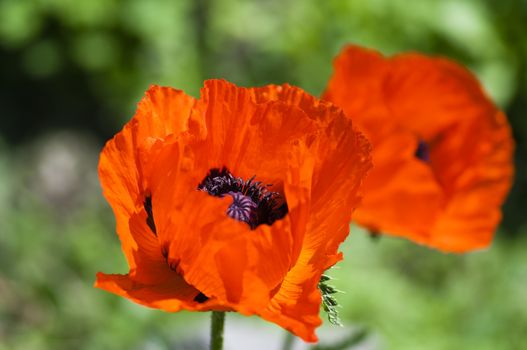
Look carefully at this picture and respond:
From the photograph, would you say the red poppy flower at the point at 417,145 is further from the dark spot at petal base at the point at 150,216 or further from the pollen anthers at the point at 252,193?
the dark spot at petal base at the point at 150,216

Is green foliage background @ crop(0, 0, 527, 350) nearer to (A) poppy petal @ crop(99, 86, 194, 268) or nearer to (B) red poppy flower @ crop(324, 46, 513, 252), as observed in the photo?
(B) red poppy flower @ crop(324, 46, 513, 252)

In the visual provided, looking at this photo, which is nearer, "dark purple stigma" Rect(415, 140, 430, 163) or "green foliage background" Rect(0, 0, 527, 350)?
"dark purple stigma" Rect(415, 140, 430, 163)

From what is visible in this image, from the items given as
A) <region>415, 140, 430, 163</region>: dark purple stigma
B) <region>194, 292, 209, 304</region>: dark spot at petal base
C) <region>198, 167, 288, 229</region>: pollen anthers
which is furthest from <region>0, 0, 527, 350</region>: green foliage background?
<region>194, 292, 209, 304</region>: dark spot at petal base

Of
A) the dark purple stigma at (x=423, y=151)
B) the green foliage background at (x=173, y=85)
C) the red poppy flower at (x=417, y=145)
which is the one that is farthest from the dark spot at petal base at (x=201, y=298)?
the green foliage background at (x=173, y=85)

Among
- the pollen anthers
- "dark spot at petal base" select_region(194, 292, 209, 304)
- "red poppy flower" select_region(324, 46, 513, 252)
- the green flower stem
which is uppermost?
"red poppy flower" select_region(324, 46, 513, 252)

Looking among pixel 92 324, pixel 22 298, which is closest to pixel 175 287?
pixel 92 324

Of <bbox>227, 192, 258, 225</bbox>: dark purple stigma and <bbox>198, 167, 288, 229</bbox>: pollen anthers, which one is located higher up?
<bbox>198, 167, 288, 229</bbox>: pollen anthers

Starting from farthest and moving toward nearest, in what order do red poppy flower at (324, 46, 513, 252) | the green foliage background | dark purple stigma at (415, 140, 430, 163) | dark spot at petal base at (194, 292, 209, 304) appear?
the green foliage background
dark purple stigma at (415, 140, 430, 163)
red poppy flower at (324, 46, 513, 252)
dark spot at petal base at (194, 292, 209, 304)
